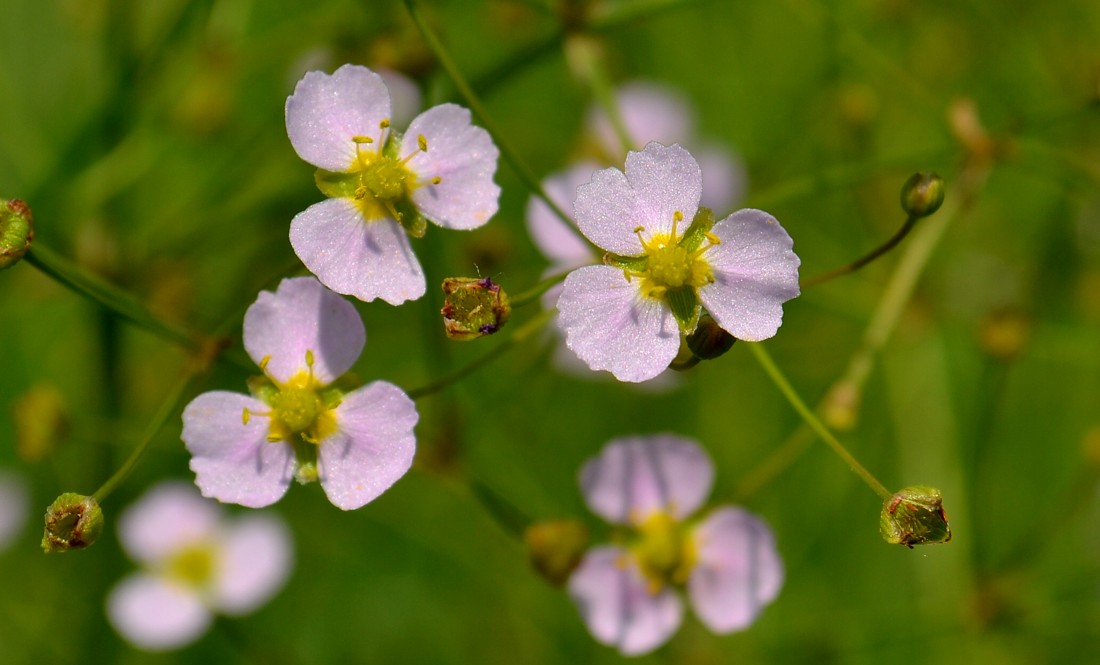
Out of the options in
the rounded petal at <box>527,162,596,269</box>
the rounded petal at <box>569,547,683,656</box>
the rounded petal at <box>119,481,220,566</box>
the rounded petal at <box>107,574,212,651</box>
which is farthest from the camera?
the rounded petal at <box>119,481,220,566</box>

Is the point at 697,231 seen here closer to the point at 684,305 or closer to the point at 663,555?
the point at 684,305

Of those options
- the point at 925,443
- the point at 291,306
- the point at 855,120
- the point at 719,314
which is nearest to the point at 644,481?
the point at 719,314

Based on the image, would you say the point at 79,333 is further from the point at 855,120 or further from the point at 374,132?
the point at 855,120

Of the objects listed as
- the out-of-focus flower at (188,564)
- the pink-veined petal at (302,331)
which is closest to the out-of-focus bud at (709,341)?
the pink-veined petal at (302,331)

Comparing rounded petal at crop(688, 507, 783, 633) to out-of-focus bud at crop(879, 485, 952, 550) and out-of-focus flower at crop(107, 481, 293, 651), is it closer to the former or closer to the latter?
out-of-focus bud at crop(879, 485, 952, 550)

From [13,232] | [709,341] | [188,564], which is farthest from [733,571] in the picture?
[188,564]

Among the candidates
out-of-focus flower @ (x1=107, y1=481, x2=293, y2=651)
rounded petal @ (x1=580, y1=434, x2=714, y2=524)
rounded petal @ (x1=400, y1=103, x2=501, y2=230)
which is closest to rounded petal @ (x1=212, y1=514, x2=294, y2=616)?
out-of-focus flower @ (x1=107, y1=481, x2=293, y2=651)
